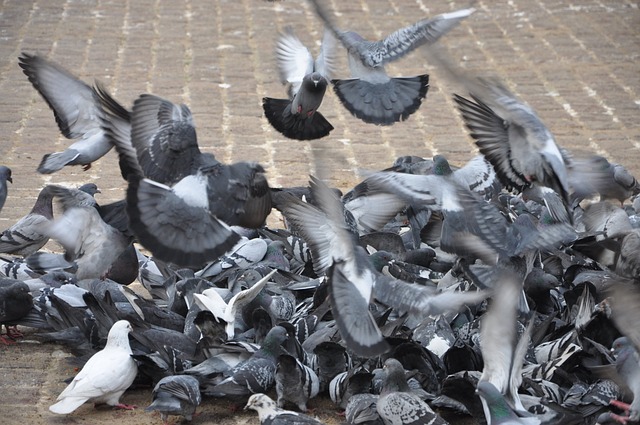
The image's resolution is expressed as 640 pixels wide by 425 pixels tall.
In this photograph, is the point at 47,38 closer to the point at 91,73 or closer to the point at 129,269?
the point at 91,73

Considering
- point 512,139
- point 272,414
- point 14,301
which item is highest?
point 512,139

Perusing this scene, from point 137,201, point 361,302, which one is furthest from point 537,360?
point 137,201

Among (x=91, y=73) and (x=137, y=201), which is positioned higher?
(x=137, y=201)

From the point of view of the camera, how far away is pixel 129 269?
7.29 m

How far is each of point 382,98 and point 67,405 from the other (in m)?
3.46

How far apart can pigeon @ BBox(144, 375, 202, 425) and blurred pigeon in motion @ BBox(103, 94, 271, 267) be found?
64 centimetres

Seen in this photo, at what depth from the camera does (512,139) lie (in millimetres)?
6859

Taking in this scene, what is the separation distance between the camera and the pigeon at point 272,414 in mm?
5387

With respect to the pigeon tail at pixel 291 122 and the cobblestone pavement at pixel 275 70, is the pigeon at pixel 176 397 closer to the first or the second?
the cobblestone pavement at pixel 275 70

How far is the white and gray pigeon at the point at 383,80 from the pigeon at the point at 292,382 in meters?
2.60

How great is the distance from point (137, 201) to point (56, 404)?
1139 mm

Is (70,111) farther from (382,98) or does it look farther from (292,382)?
(292,382)

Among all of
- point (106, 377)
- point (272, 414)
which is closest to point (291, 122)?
point (106, 377)

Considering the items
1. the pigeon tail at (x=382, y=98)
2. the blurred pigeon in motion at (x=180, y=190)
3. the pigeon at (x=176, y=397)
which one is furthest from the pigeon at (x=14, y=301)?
the pigeon tail at (x=382, y=98)
